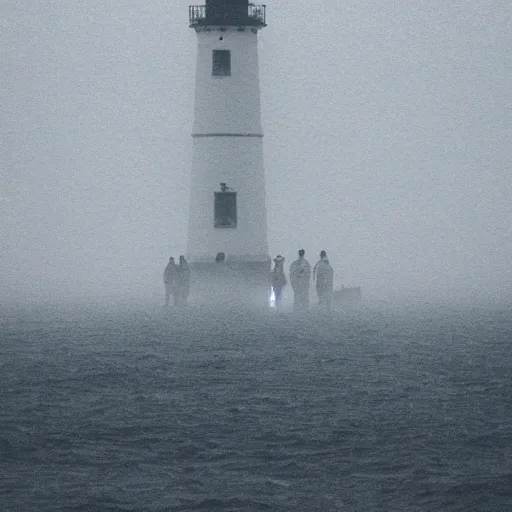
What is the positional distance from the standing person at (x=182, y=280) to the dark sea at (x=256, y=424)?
12.3 metres

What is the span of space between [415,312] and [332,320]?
36.4 feet

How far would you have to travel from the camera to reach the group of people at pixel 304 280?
172 feet

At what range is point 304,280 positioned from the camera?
53875 millimetres

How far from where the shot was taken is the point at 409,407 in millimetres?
26891

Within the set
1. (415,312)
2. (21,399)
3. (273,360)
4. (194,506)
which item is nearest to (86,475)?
(194,506)

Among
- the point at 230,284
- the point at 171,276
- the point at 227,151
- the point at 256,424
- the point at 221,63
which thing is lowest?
the point at 256,424

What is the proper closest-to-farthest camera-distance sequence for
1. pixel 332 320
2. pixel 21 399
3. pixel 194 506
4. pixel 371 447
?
1. pixel 194 506
2. pixel 371 447
3. pixel 21 399
4. pixel 332 320

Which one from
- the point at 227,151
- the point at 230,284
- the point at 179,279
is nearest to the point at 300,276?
the point at 230,284

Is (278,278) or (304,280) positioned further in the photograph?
(278,278)

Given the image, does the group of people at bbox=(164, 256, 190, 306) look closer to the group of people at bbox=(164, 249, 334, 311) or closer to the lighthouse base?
the group of people at bbox=(164, 249, 334, 311)

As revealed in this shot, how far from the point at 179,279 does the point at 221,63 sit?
752 cm

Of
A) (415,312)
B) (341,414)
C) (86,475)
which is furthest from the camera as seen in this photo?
(415,312)

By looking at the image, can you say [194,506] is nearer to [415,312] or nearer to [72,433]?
[72,433]

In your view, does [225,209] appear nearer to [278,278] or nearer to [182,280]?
[182,280]
